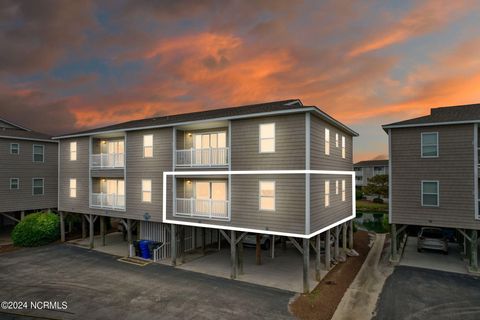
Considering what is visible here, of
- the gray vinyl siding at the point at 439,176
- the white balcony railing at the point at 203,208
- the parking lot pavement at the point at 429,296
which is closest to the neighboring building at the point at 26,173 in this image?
the white balcony railing at the point at 203,208

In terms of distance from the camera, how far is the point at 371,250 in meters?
20.4

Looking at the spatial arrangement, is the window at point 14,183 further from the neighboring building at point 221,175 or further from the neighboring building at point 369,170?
the neighboring building at point 369,170

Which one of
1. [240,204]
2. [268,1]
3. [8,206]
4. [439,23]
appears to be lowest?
[8,206]

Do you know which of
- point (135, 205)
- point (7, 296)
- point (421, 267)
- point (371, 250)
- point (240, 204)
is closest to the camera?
point (7, 296)

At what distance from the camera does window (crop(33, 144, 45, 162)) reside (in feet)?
85.7

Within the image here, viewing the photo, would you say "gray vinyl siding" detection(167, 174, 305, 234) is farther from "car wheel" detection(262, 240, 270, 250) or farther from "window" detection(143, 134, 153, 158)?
"car wheel" detection(262, 240, 270, 250)

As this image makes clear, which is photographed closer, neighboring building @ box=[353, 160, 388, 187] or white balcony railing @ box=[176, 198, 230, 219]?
white balcony railing @ box=[176, 198, 230, 219]

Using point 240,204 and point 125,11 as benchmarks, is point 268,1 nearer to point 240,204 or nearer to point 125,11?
point 125,11

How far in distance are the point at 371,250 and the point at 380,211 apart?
28.3 m

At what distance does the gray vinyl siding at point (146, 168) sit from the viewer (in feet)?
57.6

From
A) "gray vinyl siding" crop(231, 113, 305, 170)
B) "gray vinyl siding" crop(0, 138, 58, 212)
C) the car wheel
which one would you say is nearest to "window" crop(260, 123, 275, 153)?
"gray vinyl siding" crop(231, 113, 305, 170)

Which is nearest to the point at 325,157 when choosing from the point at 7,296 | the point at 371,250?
the point at 371,250

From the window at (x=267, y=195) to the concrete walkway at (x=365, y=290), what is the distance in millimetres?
5121

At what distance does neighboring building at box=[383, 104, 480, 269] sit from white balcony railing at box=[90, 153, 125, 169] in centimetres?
1848
